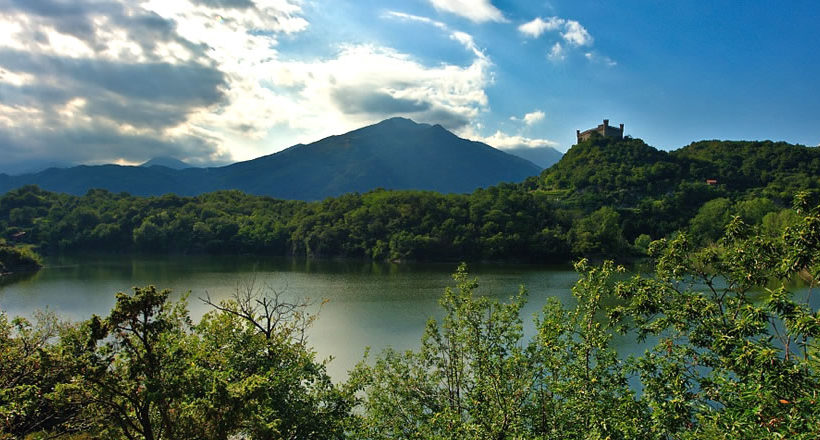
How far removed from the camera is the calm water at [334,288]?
26.7 m

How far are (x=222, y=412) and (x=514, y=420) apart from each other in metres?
4.82

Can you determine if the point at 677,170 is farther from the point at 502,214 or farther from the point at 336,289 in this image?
the point at 336,289

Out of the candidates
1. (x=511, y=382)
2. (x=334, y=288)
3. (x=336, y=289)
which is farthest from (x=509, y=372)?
(x=334, y=288)

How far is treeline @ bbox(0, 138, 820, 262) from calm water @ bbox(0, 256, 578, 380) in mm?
7100

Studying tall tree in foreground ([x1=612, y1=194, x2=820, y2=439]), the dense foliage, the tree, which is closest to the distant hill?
tall tree in foreground ([x1=612, y1=194, x2=820, y2=439])

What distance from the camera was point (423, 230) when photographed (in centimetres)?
7475

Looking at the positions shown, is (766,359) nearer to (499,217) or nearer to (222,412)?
(222,412)

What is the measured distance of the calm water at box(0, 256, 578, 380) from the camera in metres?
26.7

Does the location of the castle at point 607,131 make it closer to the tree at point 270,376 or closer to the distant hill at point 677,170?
the distant hill at point 677,170

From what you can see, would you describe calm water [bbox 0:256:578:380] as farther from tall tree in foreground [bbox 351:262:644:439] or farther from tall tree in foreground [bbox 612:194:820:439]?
tall tree in foreground [bbox 612:194:820:439]

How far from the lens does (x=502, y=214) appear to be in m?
73.1

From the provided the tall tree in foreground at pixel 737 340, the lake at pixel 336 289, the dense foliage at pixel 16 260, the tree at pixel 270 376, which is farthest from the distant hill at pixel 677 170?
the dense foliage at pixel 16 260

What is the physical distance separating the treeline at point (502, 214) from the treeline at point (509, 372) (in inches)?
2205

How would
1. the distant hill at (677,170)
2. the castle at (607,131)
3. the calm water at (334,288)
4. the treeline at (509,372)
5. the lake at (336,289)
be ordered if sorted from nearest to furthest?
the treeline at (509,372) → the lake at (336,289) → the calm water at (334,288) → the distant hill at (677,170) → the castle at (607,131)
